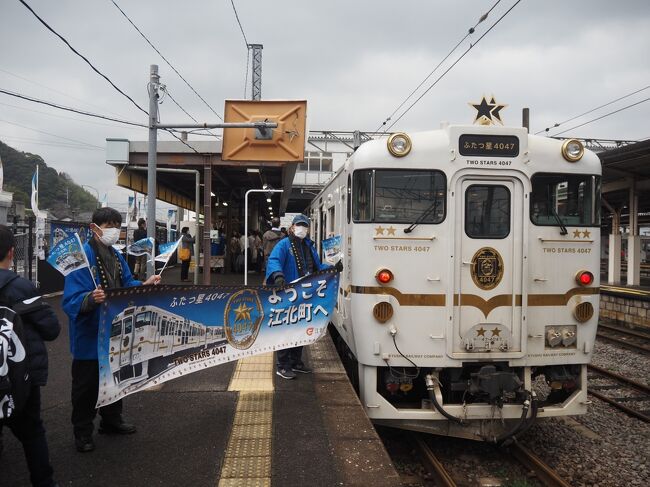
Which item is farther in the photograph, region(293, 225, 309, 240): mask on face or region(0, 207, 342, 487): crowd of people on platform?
region(293, 225, 309, 240): mask on face

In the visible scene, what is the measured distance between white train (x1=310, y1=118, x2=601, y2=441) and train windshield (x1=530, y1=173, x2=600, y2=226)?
10mm

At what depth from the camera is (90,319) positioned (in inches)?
145

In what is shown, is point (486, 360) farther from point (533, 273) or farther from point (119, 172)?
point (119, 172)

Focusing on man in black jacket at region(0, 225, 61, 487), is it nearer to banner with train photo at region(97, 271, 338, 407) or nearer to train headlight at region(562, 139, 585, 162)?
banner with train photo at region(97, 271, 338, 407)

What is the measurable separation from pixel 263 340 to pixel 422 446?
1.91m

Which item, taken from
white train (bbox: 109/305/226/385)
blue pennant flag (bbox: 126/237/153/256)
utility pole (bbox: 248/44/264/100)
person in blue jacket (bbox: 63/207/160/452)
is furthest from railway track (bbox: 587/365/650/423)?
utility pole (bbox: 248/44/264/100)

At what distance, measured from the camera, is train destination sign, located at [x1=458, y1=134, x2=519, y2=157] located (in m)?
4.79

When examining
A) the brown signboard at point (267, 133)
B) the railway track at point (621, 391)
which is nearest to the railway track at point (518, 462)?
the railway track at point (621, 391)

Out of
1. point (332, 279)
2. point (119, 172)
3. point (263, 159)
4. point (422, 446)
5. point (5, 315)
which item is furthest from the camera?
point (119, 172)

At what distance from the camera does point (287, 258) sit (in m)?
5.80

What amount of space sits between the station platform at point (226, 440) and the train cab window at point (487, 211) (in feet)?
6.69

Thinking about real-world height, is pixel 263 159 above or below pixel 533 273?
above

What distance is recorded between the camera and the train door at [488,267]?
471 cm

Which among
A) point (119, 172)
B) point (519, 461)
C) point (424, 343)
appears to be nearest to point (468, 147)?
point (424, 343)
